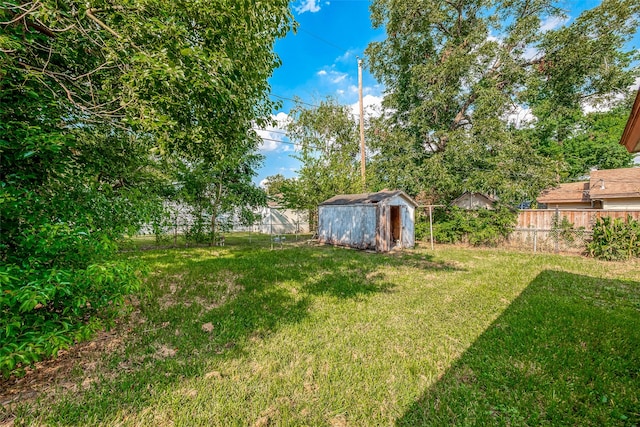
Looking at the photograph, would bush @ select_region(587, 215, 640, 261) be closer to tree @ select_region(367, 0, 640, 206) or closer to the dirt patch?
tree @ select_region(367, 0, 640, 206)

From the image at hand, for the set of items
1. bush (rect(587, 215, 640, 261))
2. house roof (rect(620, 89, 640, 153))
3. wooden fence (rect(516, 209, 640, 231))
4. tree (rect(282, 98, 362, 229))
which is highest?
tree (rect(282, 98, 362, 229))

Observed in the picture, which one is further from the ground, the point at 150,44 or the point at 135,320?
the point at 150,44

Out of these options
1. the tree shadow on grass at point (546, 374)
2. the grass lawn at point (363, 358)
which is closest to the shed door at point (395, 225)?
the grass lawn at point (363, 358)

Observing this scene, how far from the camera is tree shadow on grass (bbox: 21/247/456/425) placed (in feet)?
7.61

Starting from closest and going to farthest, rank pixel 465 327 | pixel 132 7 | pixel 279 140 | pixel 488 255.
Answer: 1. pixel 132 7
2. pixel 465 327
3. pixel 488 255
4. pixel 279 140

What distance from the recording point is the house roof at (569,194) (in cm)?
1439

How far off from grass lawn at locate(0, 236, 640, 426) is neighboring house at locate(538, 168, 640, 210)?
911 cm

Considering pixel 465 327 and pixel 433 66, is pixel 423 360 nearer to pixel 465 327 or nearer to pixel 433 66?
pixel 465 327

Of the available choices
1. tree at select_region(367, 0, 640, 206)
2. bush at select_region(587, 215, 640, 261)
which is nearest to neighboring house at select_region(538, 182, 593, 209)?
tree at select_region(367, 0, 640, 206)

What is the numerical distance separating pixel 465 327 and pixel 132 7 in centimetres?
550

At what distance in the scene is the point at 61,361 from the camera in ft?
9.36

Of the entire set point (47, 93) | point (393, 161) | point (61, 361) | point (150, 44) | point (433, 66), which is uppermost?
point (433, 66)

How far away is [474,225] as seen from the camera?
11117 millimetres

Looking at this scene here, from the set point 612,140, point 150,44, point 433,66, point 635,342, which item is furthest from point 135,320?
point 612,140
